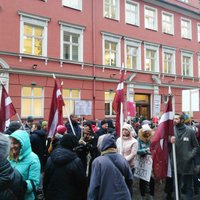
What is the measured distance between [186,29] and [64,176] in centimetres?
2439

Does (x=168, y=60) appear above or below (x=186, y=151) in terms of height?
above

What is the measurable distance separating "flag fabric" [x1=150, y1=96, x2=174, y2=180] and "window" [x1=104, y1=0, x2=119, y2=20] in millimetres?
16122

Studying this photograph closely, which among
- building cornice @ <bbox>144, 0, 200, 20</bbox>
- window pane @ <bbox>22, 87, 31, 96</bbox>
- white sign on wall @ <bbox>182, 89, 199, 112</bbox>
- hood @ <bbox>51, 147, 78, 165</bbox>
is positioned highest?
building cornice @ <bbox>144, 0, 200, 20</bbox>

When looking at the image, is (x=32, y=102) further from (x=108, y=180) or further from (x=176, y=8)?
(x=176, y=8)

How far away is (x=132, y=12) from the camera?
21766 millimetres

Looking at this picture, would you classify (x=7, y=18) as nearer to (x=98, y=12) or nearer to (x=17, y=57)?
(x=17, y=57)

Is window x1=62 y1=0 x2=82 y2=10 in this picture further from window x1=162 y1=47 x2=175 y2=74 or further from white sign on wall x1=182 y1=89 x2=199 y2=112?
white sign on wall x1=182 y1=89 x2=199 y2=112

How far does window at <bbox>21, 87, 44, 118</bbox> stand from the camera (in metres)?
16.0

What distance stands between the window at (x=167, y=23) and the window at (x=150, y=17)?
39.0 inches

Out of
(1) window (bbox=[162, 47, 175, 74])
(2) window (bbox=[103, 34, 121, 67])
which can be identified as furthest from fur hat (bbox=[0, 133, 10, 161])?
(1) window (bbox=[162, 47, 175, 74])

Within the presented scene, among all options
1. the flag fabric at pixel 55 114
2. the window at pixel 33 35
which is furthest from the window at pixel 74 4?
the flag fabric at pixel 55 114

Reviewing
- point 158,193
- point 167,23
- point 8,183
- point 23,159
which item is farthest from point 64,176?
point 167,23

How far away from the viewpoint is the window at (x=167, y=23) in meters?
23.7

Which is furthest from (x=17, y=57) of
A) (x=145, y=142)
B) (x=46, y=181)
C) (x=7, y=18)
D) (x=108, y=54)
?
(x=46, y=181)
